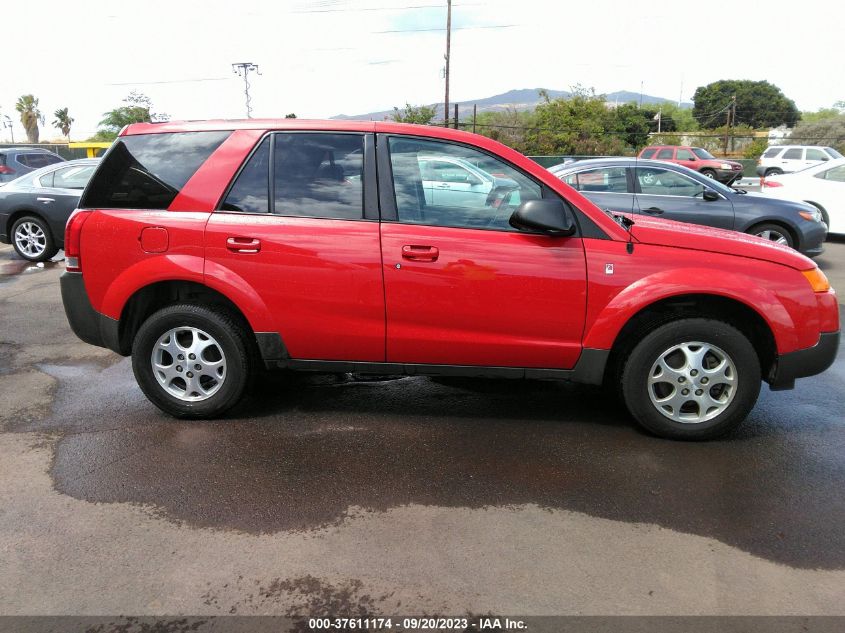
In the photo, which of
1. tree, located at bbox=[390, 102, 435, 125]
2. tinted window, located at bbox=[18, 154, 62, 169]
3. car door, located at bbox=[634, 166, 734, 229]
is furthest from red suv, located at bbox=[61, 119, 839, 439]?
tree, located at bbox=[390, 102, 435, 125]

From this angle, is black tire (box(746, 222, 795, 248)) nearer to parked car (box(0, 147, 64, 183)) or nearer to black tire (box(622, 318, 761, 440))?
black tire (box(622, 318, 761, 440))

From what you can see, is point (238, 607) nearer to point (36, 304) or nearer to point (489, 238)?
point (489, 238)

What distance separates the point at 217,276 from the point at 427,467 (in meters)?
1.69

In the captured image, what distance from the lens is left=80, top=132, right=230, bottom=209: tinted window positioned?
4254 millimetres

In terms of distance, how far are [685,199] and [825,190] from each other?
5.21 metres

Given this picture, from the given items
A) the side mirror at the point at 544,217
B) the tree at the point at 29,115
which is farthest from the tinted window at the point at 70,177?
the tree at the point at 29,115

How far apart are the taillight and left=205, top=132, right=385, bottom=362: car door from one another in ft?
2.82

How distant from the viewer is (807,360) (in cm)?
400

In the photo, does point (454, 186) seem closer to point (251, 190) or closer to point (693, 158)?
point (251, 190)

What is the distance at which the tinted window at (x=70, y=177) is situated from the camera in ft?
35.9

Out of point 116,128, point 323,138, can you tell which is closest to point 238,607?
point 323,138

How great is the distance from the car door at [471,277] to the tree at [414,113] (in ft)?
112

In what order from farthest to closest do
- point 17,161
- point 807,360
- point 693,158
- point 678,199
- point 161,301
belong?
point 693,158
point 17,161
point 678,199
point 161,301
point 807,360

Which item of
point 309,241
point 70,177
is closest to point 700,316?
point 309,241
